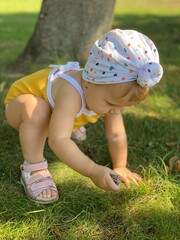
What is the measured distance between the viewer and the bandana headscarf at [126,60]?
1.91m

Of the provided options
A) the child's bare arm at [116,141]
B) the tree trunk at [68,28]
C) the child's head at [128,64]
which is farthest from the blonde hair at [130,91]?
the tree trunk at [68,28]

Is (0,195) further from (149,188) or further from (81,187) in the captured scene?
(149,188)

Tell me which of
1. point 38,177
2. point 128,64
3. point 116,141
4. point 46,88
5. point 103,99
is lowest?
point 38,177

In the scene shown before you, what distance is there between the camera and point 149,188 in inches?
89.3

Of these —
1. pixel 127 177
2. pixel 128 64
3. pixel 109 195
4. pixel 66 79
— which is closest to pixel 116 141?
pixel 127 177

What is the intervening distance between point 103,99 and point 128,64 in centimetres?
24

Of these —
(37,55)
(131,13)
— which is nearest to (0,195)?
(37,55)

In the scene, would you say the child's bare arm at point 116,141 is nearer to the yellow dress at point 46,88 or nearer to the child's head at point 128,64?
the yellow dress at point 46,88

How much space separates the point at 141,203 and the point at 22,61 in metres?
2.53

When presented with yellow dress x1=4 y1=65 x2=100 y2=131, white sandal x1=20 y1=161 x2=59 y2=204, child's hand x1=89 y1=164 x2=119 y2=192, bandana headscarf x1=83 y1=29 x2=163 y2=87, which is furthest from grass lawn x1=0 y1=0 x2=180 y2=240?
bandana headscarf x1=83 y1=29 x2=163 y2=87

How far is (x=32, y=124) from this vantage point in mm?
2297

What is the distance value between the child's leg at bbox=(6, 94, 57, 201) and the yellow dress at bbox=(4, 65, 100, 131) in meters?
0.05

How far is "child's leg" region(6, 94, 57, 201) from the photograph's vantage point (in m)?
2.30

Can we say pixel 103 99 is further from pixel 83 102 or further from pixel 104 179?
pixel 104 179
